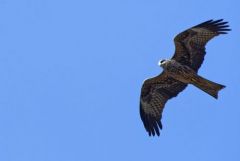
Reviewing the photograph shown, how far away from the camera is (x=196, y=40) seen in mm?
16406

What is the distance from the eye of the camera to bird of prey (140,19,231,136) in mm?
16016

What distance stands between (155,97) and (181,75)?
1623 millimetres

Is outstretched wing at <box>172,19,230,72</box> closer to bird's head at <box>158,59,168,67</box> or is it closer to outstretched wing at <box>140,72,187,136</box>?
bird's head at <box>158,59,168,67</box>

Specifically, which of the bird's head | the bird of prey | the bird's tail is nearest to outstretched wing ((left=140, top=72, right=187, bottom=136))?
→ the bird of prey

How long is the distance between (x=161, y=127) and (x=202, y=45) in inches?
101

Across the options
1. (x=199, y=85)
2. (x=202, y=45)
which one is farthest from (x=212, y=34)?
(x=199, y=85)

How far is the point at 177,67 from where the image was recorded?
1628cm

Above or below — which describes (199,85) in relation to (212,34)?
below

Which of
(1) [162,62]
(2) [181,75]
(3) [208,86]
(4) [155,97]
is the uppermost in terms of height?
(1) [162,62]

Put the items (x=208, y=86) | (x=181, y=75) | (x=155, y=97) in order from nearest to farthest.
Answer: (x=208, y=86), (x=181, y=75), (x=155, y=97)

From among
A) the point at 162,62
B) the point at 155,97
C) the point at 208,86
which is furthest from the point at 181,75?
the point at 155,97

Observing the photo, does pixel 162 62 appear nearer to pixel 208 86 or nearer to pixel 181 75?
pixel 181 75

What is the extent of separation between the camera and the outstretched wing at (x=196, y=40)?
1636 centimetres

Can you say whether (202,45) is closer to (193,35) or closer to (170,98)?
(193,35)
